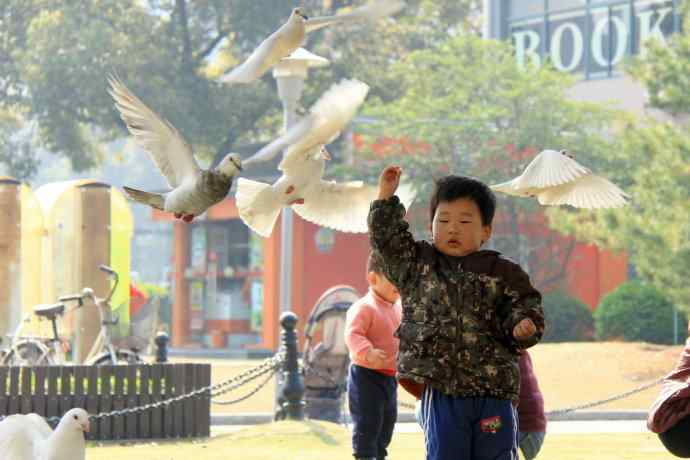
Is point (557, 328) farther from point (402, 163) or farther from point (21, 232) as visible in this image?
point (21, 232)

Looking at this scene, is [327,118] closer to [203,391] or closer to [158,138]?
[158,138]

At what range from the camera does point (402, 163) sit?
3600 centimetres

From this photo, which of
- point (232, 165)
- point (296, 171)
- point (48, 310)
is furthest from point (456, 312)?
point (48, 310)

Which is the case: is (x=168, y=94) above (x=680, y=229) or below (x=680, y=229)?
above

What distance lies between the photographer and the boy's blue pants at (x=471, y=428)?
5773mm

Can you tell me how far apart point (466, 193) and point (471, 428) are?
34.7 inches

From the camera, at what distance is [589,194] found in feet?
23.3

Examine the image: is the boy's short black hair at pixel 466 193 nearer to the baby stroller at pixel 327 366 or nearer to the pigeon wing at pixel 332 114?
the pigeon wing at pixel 332 114

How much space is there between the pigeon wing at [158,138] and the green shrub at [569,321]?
2798cm

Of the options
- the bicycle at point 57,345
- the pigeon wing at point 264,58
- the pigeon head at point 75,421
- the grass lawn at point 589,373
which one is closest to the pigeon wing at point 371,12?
the pigeon wing at point 264,58

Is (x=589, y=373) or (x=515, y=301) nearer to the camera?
(x=515, y=301)

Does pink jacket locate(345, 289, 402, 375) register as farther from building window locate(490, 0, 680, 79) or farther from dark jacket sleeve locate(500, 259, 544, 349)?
building window locate(490, 0, 680, 79)

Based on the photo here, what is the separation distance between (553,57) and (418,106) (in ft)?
31.1

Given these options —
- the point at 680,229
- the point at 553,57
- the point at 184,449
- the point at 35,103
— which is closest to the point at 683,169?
the point at 680,229
